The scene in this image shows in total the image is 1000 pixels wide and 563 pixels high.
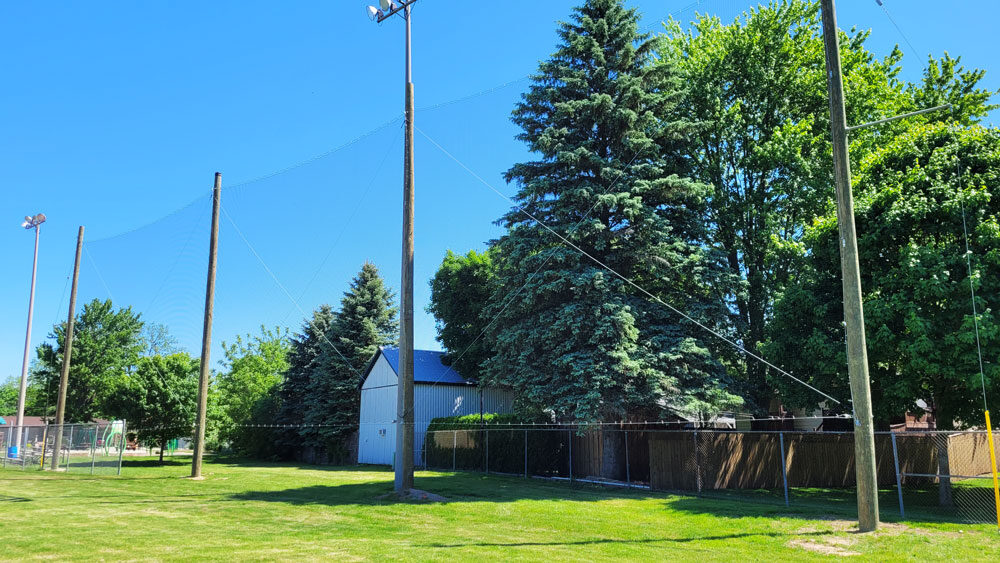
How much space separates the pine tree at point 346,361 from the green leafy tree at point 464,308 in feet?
15.6

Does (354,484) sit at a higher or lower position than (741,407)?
lower

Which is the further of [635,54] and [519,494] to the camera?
[635,54]

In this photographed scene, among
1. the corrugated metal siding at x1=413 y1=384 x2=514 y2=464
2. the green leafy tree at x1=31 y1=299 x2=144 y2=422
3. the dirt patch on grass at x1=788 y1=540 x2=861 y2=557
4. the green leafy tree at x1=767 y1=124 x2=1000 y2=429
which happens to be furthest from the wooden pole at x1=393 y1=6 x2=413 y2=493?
the green leafy tree at x1=31 y1=299 x2=144 y2=422

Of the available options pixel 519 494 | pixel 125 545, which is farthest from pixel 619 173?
pixel 125 545

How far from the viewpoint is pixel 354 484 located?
65.0ft

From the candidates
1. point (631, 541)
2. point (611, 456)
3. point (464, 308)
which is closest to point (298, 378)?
point (464, 308)

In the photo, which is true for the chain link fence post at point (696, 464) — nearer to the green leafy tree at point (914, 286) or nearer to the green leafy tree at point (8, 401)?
the green leafy tree at point (914, 286)

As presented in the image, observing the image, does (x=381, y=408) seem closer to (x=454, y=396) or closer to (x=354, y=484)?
(x=454, y=396)

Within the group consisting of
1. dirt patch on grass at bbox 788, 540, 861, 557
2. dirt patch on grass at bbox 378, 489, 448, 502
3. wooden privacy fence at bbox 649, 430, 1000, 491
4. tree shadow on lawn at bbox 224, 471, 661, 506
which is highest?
wooden privacy fence at bbox 649, 430, 1000, 491

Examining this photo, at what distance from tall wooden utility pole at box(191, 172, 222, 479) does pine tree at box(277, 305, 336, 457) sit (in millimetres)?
17618

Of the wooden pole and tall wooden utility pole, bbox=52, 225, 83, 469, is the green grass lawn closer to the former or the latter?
the wooden pole

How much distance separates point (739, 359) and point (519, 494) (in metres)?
8.97

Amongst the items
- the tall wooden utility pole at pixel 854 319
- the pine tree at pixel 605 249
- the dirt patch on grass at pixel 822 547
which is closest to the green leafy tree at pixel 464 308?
the pine tree at pixel 605 249

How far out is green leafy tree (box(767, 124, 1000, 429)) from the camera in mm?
13594
